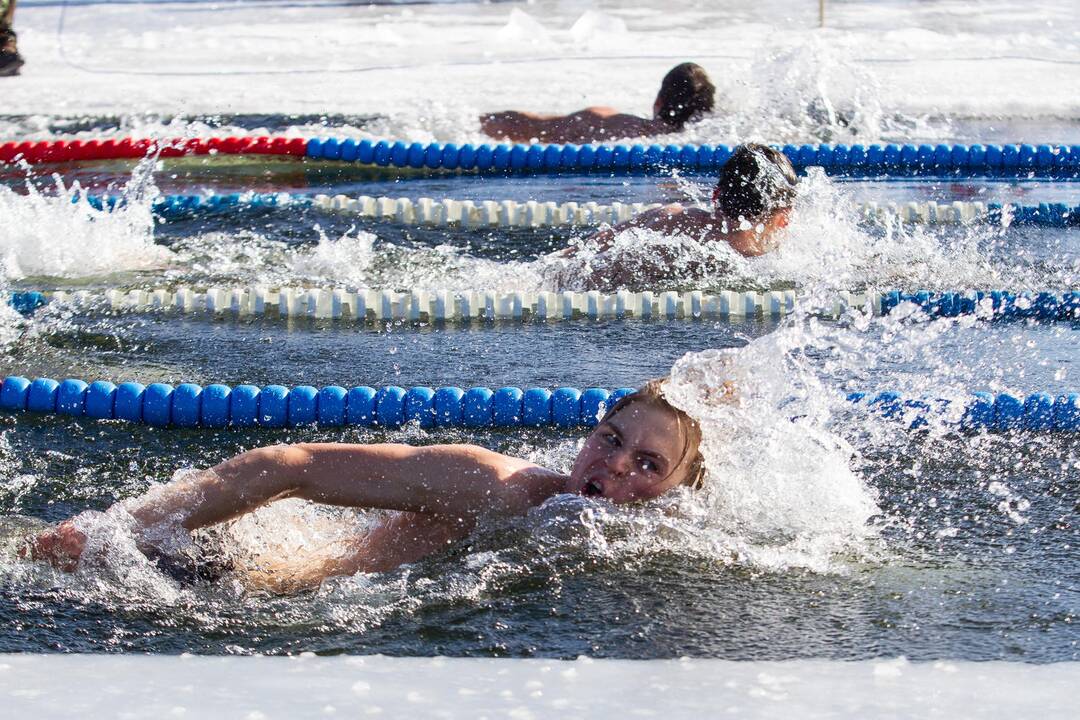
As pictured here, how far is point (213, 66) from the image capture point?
965 cm

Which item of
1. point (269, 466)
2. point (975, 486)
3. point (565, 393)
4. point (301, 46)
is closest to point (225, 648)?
point (269, 466)

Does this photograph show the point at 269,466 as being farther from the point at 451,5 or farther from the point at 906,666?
the point at 451,5

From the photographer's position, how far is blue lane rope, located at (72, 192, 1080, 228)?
6.02 m

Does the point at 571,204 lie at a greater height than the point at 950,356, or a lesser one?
greater

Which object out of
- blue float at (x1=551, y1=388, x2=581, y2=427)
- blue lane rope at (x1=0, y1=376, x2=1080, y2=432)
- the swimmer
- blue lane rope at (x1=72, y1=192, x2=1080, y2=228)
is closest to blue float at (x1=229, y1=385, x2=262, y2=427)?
blue lane rope at (x1=0, y1=376, x2=1080, y2=432)

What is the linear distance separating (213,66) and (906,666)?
8070 millimetres

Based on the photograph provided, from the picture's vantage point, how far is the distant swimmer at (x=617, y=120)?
7.30 meters

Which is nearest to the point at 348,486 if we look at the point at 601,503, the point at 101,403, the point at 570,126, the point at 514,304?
the point at 601,503

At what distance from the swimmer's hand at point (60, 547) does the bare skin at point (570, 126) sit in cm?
471

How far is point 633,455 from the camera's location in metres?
2.85

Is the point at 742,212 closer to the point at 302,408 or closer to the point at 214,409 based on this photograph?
the point at 302,408

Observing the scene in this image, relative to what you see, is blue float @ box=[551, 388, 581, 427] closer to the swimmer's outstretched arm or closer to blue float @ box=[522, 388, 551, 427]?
blue float @ box=[522, 388, 551, 427]

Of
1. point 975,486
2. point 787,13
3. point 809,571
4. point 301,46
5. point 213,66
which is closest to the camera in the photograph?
point 809,571

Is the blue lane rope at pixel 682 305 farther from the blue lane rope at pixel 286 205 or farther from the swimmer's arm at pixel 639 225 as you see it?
the blue lane rope at pixel 286 205
